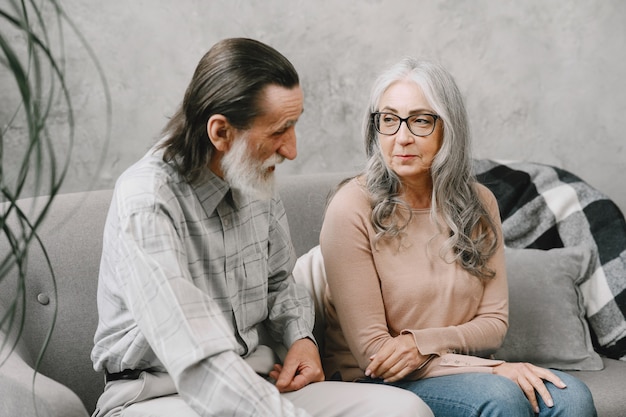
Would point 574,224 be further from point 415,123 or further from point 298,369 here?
point 298,369

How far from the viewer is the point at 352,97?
114 inches

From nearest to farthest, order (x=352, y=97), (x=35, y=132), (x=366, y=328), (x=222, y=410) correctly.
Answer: (x=35, y=132), (x=222, y=410), (x=366, y=328), (x=352, y=97)

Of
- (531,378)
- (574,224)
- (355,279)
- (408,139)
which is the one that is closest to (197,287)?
(355,279)

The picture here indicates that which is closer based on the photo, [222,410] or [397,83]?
[222,410]

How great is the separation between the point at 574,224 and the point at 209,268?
4.56 feet

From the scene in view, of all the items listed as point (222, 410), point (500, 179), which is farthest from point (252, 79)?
point (500, 179)

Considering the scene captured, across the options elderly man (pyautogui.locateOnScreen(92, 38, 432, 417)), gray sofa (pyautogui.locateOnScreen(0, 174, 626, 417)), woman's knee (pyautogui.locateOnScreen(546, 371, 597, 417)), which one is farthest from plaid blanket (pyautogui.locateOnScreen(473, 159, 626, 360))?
elderly man (pyautogui.locateOnScreen(92, 38, 432, 417))

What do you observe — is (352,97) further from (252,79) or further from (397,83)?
(252,79)

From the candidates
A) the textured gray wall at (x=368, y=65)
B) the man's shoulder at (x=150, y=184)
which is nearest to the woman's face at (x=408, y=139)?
the textured gray wall at (x=368, y=65)

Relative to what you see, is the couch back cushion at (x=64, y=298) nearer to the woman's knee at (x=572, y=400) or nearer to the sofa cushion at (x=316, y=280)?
the sofa cushion at (x=316, y=280)

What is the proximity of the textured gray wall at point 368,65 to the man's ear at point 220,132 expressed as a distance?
0.81 meters

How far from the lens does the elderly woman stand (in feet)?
6.13

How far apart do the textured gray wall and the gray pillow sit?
0.77 metres

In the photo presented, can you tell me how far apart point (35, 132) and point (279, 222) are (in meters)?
1.22
